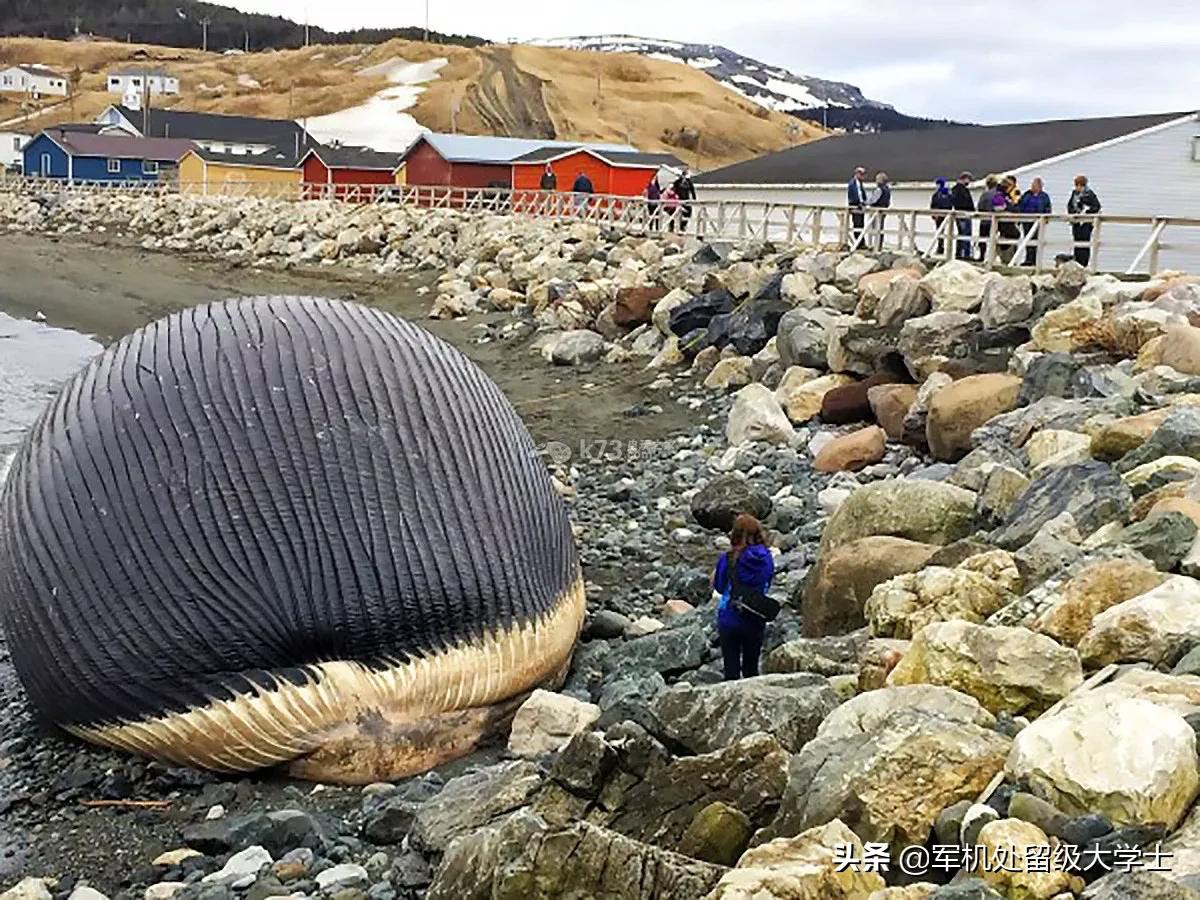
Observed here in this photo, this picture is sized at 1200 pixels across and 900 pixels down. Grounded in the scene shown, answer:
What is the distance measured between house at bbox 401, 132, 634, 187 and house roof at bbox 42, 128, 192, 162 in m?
28.1

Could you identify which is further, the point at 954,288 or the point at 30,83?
the point at 30,83

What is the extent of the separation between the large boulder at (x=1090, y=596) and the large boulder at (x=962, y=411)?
20.2ft

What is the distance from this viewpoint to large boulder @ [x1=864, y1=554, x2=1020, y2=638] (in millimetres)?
7754

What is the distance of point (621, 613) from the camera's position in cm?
1093

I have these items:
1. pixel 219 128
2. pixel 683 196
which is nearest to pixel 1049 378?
pixel 683 196

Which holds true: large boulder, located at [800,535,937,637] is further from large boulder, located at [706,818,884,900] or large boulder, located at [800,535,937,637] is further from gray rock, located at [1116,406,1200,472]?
large boulder, located at [706,818,884,900]

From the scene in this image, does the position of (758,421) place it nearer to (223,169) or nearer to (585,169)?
(585,169)

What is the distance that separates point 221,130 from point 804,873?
315ft

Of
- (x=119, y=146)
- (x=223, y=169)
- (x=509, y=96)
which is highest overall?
(x=509, y=96)

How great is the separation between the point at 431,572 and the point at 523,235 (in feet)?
90.2

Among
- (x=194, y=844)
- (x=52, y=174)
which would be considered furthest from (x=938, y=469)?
(x=52, y=174)

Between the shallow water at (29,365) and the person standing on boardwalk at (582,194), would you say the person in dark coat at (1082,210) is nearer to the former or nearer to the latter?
the shallow water at (29,365)

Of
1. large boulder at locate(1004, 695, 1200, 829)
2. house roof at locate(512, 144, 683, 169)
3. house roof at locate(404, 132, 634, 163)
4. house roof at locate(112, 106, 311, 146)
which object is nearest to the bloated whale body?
large boulder at locate(1004, 695, 1200, 829)

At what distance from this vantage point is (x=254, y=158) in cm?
8319
